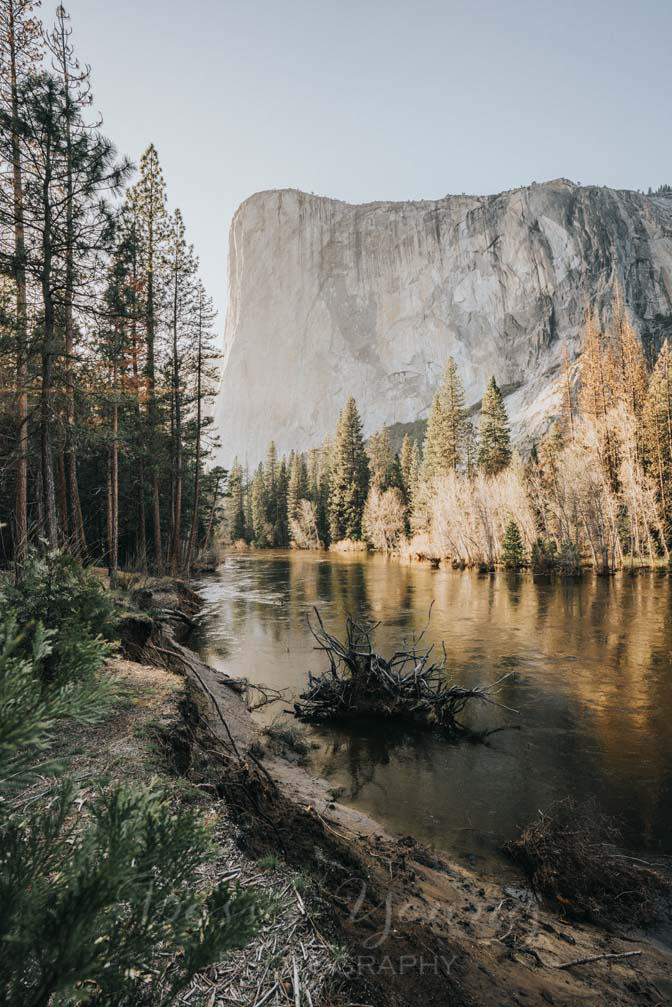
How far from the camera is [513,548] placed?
31.8 m

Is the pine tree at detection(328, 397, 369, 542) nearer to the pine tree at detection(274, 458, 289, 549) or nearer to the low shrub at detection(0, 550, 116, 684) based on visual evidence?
the pine tree at detection(274, 458, 289, 549)

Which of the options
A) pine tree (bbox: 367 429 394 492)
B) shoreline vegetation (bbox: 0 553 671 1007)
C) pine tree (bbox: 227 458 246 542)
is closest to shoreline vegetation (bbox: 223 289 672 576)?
pine tree (bbox: 367 429 394 492)

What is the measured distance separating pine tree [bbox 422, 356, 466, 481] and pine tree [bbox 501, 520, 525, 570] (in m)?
18.8

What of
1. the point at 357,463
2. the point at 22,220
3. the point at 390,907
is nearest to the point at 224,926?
the point at 390,907

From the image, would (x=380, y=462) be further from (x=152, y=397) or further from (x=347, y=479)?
(x=152, y=397)

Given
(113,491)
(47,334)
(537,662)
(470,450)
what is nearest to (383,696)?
(537,662)

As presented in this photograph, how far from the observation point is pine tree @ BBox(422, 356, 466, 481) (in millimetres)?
51719

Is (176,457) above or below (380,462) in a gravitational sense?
below

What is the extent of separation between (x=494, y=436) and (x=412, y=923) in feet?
161

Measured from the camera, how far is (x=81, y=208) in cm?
1020

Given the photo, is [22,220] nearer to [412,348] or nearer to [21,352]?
[21,352]

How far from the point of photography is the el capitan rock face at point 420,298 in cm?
10819

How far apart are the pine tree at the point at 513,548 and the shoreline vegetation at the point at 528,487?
6 cm

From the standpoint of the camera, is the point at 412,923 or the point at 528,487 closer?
the point at 412,923
